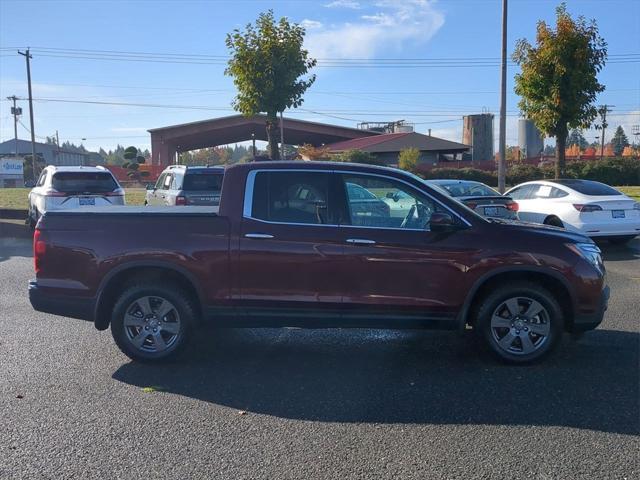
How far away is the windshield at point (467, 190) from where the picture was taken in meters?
13.3

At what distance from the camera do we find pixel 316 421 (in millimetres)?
4516

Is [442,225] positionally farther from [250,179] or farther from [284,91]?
[284,91]

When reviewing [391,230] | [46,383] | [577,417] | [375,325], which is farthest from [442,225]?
[46,383]

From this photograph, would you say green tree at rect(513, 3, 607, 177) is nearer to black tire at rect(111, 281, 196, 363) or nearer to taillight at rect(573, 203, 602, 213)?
taillight at rect(573, 203, 602, 213)

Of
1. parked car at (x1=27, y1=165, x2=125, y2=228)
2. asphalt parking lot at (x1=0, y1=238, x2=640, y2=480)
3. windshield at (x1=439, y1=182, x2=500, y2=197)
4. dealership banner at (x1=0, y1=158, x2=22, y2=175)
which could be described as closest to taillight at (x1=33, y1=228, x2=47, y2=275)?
asphalt parking lot at (x1=0, y1=238, x2=640, y2=480)

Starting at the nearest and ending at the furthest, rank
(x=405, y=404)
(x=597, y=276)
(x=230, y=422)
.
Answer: (x=230, y=422)
(x=405, y=404)
(x=597, y=276)

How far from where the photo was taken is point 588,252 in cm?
571

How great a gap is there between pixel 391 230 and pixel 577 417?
84.8 inches

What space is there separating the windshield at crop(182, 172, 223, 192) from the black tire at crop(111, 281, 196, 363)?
7642 mm

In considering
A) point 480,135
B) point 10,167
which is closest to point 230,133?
point 10,167

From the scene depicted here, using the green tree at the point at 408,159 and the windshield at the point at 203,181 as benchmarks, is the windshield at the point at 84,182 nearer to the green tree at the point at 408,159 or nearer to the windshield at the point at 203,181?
the windshield at the point at 203,181

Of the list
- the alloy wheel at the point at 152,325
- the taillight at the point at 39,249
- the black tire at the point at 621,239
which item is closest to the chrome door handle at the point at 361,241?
the alloy wheel at the point at 152,325

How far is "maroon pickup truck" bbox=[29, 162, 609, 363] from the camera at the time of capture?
5547 millimetres

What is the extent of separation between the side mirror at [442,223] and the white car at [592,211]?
23.3 ft
